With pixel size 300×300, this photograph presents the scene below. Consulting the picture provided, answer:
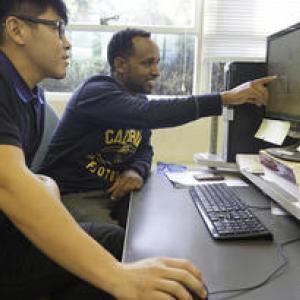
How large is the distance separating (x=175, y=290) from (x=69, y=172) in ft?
3.56

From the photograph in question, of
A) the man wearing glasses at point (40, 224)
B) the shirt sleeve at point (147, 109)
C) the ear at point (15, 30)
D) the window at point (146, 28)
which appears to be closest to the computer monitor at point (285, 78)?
the shirt sleeve at point (147, 109)

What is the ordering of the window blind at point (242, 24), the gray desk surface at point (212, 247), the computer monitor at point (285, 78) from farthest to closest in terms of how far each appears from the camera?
the window blind at point (242, 24)
the computer monitor at point (285, 78)
the gray desk surface at point (212, 247)

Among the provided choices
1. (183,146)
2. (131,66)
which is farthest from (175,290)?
(183,146)

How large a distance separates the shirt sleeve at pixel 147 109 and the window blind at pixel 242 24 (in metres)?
1.12

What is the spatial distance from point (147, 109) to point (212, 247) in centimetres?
71

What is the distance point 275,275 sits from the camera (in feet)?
2.57

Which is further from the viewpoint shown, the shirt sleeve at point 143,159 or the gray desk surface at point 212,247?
the shirt sleeve at point 143,159

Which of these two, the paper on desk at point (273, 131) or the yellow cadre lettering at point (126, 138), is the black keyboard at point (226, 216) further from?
the yellow cadre lettering at point (126, 138)

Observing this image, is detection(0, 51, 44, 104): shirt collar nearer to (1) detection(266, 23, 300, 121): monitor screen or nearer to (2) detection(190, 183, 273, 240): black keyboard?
(2) detection(190, 183, 273, 240): black keyboard

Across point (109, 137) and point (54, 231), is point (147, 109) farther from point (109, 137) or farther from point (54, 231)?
point (54, 231)

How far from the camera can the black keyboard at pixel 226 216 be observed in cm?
96

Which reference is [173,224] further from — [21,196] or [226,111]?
[226,111]

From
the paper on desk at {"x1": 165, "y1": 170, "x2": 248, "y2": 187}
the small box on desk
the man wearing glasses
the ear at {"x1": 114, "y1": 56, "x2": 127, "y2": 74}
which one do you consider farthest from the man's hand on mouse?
the ear at {"x1": 114, "y1": 56, "x2": 127, "y2": 74}

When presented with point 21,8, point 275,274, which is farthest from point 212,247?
point 21,8
